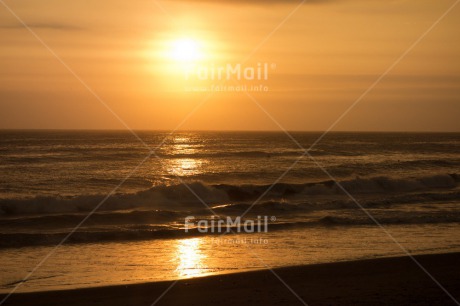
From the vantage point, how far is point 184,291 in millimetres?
9594

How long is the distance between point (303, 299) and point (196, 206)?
51.6 feet

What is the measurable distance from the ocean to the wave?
0.07 meters

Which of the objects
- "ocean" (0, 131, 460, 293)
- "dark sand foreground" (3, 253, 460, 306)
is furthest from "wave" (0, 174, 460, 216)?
"dark sand foreground" (3, 253, 460, 306)

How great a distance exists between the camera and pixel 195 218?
20000mm

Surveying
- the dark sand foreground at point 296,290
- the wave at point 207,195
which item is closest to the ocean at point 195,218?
the wave at point 207,195

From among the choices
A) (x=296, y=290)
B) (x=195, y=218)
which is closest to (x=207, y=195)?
(x=195, y=218)

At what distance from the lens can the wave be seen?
2300 centimetres

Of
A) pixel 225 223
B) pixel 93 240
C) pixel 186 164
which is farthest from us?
pixel 186 164

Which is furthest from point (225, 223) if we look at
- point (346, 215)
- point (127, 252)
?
point (127, 252)

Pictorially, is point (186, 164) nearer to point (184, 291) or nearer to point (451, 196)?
point (451, 196)

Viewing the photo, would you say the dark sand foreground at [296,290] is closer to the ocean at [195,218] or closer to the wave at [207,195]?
the ocean at [195,218]

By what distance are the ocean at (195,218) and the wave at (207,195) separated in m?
0.07

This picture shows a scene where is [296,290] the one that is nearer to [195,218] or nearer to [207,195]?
[195,218]

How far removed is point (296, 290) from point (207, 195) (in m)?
19.5
